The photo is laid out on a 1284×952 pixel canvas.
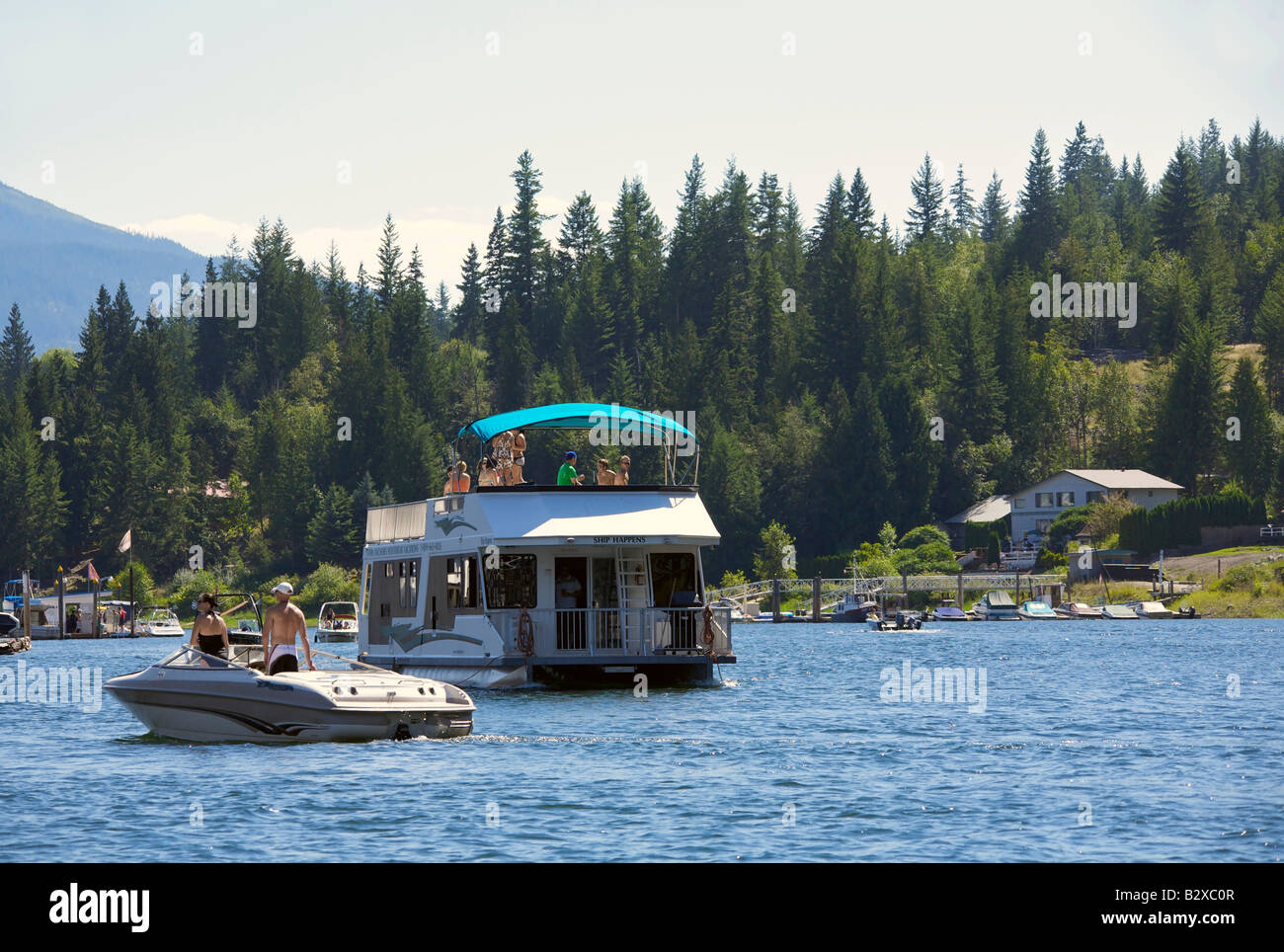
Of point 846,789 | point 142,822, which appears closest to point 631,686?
point 846,789

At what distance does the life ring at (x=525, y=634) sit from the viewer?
3497 cm

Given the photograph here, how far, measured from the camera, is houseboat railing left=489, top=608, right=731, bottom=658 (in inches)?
1390

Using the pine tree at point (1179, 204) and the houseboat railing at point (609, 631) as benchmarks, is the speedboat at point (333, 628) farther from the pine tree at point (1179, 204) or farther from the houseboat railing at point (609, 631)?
the pine tree at point (1179, 204)

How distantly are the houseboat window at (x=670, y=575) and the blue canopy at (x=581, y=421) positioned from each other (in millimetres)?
2744

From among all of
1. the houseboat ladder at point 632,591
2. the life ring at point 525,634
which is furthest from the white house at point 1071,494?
the life ring at point 525,634

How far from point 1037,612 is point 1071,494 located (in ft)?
88.2

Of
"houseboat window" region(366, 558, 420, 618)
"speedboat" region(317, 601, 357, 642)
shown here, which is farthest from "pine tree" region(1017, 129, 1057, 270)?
"houseboat window" region(366, 558, 420, 618)

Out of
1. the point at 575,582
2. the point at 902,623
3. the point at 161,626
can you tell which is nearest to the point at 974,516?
the point at 902,623

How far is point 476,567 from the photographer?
36438 mm

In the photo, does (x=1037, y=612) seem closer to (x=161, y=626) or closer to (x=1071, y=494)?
(x=1071, y=494)

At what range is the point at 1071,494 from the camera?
127m

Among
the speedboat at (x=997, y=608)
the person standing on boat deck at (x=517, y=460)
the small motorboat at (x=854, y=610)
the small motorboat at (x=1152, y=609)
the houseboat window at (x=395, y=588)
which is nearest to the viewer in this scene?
the person standing on boat deck at (x=517, y=460)
